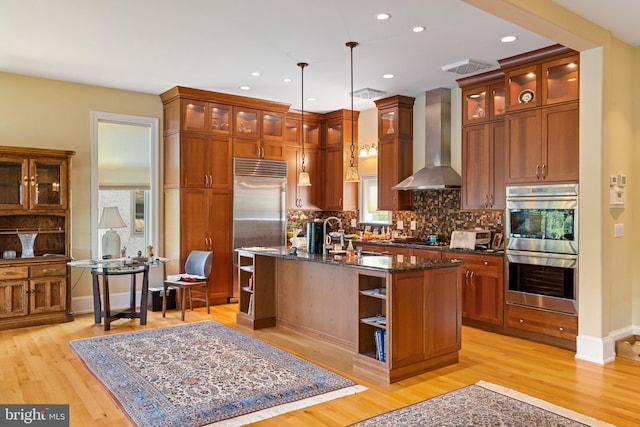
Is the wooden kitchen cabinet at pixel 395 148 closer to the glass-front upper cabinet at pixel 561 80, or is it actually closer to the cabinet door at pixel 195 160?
the glass-front upper cabinet at pixel 561 80

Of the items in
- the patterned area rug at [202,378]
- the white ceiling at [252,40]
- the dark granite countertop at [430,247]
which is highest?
the white ceiling at [252,40]

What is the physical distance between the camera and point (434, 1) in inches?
156

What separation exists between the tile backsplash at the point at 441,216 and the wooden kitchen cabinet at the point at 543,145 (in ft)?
3.25

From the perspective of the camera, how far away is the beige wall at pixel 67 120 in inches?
239

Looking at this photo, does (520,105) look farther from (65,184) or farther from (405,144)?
(65,184)

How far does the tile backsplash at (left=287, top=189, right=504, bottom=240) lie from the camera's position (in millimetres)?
6348

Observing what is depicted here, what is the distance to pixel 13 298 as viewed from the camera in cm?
568

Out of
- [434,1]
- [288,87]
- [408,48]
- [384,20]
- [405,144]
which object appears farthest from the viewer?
[405,144]

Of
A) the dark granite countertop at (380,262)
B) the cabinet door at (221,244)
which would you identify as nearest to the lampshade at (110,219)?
the cabinet door at (221,244)

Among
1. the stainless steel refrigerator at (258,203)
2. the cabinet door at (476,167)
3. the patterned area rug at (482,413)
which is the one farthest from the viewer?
the stainless steel refrigerator at (258,203)

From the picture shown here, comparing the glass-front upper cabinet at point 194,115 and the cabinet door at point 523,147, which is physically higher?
the glass-front upper cabinet at point 194,115

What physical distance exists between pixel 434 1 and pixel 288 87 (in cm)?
313

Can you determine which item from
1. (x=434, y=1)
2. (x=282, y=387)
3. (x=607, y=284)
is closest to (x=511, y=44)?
(x=434, y=1)

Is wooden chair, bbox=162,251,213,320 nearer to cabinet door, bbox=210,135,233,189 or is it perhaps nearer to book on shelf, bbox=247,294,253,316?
book on shelf, bbox=247,294,253,316
